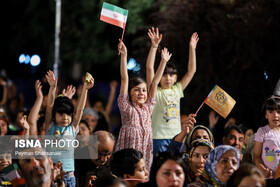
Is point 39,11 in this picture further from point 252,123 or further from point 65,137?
point 65,137

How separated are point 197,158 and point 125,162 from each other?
2.93 ft

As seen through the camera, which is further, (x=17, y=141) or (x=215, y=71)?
(x=215, y=71)

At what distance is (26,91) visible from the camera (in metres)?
19.7

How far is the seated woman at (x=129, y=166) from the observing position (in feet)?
17.6

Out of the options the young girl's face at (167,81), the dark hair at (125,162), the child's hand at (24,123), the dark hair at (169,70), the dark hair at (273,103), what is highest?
the dark hair at (169,70)

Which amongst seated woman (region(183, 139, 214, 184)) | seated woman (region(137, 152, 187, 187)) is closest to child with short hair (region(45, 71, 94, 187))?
seated woman (region(183, 139, 214, 184))

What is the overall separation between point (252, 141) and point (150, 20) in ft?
24.7

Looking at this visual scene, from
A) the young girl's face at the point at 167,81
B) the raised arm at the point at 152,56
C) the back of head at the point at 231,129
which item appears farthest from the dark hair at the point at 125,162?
the back of head at the point at 231,129

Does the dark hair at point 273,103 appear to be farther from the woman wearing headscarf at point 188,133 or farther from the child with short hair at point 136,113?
the child with short hair at point 136,113

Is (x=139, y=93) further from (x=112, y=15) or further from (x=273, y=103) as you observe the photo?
(x=273, y=103)

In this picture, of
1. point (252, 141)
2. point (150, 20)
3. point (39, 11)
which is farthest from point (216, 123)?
point (39, 11)

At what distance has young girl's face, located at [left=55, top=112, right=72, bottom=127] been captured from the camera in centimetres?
638

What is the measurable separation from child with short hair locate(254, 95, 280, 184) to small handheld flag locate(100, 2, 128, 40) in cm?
229

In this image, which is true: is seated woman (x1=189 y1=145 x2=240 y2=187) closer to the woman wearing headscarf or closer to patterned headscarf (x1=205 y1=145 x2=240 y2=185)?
patterned headscarf (x1=205 y1=145 x2=240 y2=185)
